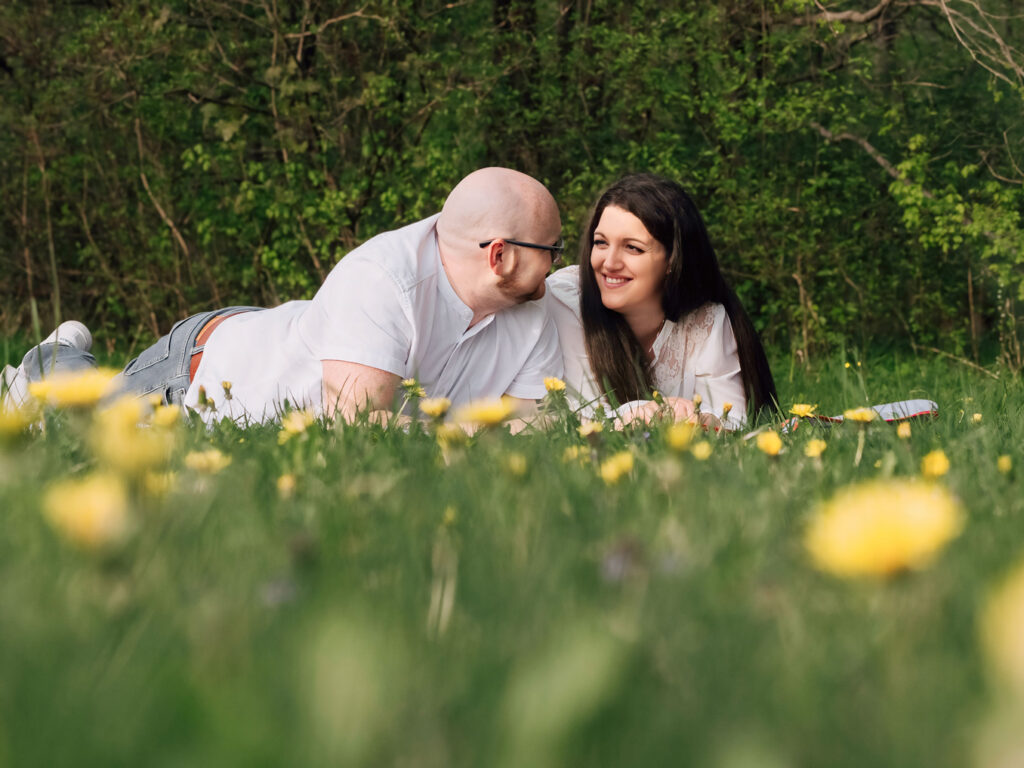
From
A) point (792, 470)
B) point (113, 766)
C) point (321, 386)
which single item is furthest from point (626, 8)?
point (113, 766)

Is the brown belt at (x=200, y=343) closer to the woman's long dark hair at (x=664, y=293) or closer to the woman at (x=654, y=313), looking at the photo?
the woman at (x=654, y=313)

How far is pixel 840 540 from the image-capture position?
0.68 m

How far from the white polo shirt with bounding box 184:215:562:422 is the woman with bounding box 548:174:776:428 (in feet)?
0.85

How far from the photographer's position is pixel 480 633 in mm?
904

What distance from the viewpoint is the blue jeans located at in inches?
149

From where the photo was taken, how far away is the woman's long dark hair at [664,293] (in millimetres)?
3900

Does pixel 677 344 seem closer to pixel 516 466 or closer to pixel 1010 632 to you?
pixel 516 466

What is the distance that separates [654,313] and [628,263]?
0.26 meters

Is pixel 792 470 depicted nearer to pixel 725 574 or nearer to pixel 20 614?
pixel 725 574

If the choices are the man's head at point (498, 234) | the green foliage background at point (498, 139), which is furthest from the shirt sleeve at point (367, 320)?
the green foliage background at point (498, 139)

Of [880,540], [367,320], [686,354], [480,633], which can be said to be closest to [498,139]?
[686,354]

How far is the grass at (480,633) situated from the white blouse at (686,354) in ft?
7.90

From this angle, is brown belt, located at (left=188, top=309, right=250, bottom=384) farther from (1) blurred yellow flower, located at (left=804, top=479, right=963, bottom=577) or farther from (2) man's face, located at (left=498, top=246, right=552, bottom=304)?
(1) blurred yellow flower, located at (left=804, top=479, right=963, bottom=577)

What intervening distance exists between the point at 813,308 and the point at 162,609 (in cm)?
722
